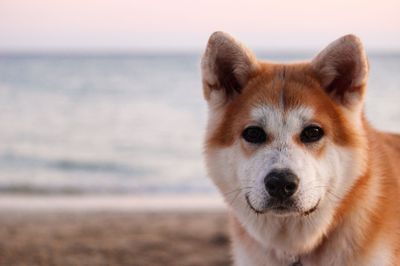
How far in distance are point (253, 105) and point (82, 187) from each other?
7968mm

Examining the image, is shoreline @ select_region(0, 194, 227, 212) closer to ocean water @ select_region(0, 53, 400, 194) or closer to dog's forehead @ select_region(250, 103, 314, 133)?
ocean water @ select_region(0, 53, 400, 194)

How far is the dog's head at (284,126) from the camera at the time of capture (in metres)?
3.37

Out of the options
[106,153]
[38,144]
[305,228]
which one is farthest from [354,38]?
[38,144]

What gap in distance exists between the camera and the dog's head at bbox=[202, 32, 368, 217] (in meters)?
3.37

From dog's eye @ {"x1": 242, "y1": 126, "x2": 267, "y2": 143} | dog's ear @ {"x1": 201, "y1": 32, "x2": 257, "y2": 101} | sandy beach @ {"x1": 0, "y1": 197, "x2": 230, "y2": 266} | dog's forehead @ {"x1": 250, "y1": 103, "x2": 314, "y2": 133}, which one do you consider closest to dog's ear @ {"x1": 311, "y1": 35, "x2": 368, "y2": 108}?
dog's forehead @ {"x1": 250, "y1": 103, "x2": 314, "y2": 133}

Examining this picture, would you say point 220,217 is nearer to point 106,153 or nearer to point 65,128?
point 106,153

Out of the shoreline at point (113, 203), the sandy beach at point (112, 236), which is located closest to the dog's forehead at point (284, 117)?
the sandy beach at point (112, 236)

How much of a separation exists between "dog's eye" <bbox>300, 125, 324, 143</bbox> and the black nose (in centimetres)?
32

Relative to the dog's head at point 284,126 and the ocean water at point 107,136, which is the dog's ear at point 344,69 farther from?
the ocean water at point 107,136

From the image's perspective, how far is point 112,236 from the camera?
25.9ft

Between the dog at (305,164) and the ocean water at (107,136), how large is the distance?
1.30 meters

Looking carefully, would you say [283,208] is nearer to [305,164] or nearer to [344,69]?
[305,164]

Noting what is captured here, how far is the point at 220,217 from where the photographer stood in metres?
8.92

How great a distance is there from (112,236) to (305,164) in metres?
4.94
